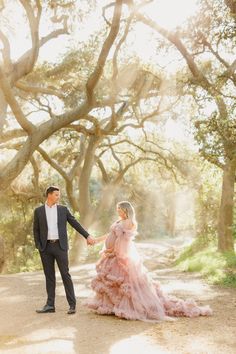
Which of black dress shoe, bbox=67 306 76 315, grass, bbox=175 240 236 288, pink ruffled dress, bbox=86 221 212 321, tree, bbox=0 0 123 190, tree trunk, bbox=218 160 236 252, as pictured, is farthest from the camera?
tree trunk, bbox=218 160 236 252

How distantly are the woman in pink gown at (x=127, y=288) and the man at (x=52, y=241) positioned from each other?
1.21 ft

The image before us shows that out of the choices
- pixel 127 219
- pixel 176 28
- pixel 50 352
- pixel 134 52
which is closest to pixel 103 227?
pixel 134 52

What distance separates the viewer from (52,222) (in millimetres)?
7656

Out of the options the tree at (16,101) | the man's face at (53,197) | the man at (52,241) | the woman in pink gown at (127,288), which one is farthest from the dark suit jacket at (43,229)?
the tree at (16,101)

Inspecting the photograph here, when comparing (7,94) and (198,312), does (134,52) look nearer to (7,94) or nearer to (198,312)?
(7,94)

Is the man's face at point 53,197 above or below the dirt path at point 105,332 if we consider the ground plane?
above

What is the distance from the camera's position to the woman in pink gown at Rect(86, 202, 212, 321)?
284 inches

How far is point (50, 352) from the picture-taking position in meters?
5.21

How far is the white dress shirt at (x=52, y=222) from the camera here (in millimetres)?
7602

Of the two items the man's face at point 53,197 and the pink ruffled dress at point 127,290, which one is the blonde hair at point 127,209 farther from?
the man's face at point 53,197

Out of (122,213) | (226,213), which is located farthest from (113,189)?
(122,213)

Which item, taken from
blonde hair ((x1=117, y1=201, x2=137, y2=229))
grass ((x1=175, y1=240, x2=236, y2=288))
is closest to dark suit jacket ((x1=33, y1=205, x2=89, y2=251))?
blonde hair ((x1=117, y1=201, x2=137, y2=229))

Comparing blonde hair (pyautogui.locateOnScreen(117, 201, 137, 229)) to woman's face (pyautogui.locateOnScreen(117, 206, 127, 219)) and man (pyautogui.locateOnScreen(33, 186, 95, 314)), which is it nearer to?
woman's face (pyautogui.locateOnScreen(117, 206, 127, 219))

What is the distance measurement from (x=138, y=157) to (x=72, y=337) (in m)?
19.1
